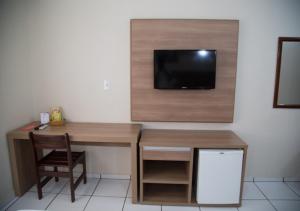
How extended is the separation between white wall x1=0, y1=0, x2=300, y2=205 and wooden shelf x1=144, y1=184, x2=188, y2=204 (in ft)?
1.63

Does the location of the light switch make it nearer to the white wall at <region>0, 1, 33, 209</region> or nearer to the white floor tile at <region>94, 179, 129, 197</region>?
the white wall at <region>0, 1, 33, 209</region>

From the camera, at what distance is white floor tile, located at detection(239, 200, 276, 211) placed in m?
2.30

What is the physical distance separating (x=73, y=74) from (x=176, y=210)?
2.02 meters

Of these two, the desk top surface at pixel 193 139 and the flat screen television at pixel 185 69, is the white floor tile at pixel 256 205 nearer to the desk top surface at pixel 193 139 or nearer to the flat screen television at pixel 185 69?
the desk top surface at pixel 193 139

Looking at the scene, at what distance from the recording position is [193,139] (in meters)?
2.37

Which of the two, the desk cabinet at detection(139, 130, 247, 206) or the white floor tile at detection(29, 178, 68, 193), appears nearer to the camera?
the desk cabinet at detection(139, 130, 247, 206)

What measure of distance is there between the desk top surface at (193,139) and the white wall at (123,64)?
14 cm

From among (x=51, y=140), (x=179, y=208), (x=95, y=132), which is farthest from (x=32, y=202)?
(x=179, y=208)

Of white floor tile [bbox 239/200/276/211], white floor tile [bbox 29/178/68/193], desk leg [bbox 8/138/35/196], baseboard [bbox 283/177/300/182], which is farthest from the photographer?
baseboard [bbox 283/177/300/182]

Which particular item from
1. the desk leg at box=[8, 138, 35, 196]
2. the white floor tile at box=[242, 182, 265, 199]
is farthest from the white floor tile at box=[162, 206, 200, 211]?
the desk leg at box=[8, 138, 35, 196]

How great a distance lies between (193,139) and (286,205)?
1262mm

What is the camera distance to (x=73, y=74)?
271cm

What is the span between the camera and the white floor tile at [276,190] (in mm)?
2520

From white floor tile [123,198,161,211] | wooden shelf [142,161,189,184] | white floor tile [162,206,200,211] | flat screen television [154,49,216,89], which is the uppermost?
flat screen television [154,49,216,89]
